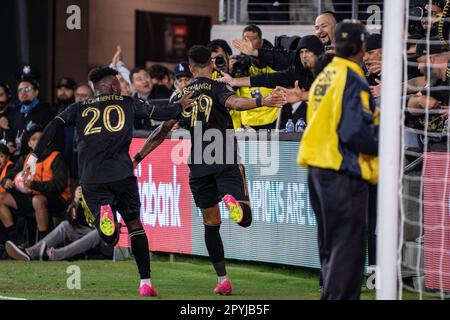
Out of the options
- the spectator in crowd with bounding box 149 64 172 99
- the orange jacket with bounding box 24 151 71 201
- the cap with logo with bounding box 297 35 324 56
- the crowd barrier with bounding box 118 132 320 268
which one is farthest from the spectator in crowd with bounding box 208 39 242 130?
the orange jacket with bounding box 24 151 71 201

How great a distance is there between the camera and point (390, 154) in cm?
823

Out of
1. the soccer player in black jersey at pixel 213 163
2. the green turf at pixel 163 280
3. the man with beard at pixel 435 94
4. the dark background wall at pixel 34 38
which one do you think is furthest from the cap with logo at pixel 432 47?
the dark background wall at pixel 34 38

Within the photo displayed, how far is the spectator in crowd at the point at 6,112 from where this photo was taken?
16422 mm

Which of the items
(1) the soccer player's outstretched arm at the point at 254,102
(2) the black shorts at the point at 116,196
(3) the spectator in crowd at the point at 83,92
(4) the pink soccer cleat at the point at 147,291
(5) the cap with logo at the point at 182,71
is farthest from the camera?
(3) the spectator in crowd at the point at 83,92

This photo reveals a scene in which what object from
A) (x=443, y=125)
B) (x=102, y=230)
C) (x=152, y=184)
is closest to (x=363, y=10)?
(x=152, y=184)

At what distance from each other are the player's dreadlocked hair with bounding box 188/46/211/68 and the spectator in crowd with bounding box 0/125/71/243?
449cm

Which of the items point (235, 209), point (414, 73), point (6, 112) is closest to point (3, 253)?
point (6, 112)

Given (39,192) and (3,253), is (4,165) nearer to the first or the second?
(39,192)

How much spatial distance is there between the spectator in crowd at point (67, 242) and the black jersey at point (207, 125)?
3.71m

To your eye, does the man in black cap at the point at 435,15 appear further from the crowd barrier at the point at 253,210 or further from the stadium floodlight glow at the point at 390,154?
the stadium floodlight glow at the point at 390,154

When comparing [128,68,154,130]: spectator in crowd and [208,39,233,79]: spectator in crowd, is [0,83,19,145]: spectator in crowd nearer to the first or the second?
[128,68,154,130]: spectator in crowd

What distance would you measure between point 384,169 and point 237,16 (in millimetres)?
9091
